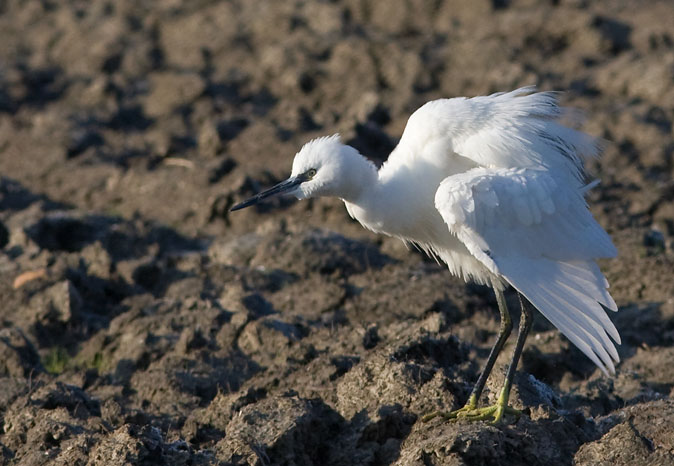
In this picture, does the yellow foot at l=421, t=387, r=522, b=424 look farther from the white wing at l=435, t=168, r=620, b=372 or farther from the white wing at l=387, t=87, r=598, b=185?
the white wing at l=387, t=87, r=598, b=185

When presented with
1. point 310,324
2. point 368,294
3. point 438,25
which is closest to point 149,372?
point 310,324

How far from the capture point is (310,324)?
27.2ft

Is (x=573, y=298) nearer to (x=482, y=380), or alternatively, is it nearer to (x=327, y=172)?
(x=482, y=380)

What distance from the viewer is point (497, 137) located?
6148 millimetres

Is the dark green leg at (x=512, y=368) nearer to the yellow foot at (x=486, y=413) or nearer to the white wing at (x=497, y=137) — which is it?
the yellow foot at (x=486, y=413)

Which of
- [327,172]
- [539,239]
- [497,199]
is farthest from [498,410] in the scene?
[327,172]

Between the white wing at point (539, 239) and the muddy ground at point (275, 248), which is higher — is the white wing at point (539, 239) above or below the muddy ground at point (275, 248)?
above

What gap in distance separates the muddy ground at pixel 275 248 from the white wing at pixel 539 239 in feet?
2.09

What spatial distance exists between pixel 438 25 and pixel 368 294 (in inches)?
334

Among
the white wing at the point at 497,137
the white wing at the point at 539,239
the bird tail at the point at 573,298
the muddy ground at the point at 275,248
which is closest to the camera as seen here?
the bird tail at the point at 573,298

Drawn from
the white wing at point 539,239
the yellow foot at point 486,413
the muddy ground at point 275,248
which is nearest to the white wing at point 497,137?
the white wing at point 539,239

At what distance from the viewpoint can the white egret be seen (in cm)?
573

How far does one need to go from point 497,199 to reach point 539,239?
399 mm

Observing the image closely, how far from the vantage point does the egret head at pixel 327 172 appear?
6.34 m
